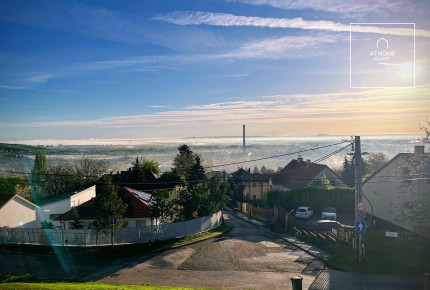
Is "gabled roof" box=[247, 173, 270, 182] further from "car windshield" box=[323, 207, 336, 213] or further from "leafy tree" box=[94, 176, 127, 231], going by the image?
"leafy tree" box=[94, 176, 127, 231]

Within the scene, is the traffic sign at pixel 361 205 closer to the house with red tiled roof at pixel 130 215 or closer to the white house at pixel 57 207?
the house with red tiled roof at pixel 130 215

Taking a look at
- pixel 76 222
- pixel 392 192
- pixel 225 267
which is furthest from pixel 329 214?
pixel 76 222

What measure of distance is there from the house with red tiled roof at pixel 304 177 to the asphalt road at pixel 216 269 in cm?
2855

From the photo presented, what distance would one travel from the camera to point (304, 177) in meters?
57.9

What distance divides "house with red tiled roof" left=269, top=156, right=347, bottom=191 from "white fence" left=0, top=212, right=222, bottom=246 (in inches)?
1111

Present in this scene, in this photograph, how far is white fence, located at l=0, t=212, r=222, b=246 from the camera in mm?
27312

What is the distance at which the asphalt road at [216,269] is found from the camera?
729 inches

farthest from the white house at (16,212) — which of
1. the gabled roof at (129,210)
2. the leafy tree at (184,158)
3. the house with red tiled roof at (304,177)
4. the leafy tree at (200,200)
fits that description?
the house with red tiled roof at (304,177)

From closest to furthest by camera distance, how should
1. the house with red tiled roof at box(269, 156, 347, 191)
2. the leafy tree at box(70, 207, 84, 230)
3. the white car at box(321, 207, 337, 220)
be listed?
1. the leafy tree at box(70, 207, 84, 230)
2. the white car at box(321, 207, 337, 220)
3. the house with red tiled roof at box(269, 156, 347, 191)

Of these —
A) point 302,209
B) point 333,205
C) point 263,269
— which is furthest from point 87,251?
point 333,205

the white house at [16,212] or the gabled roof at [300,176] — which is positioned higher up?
the gabled roof at [300,176]

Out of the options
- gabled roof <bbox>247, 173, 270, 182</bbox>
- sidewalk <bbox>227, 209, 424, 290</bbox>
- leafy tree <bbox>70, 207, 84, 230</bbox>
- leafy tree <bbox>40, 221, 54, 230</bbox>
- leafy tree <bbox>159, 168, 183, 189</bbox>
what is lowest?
leafy tree <bbox>40, 221, 54, 230</bbox>

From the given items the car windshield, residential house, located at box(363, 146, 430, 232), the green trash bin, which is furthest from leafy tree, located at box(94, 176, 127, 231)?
the car windshield

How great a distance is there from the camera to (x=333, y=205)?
4706 centimetres
